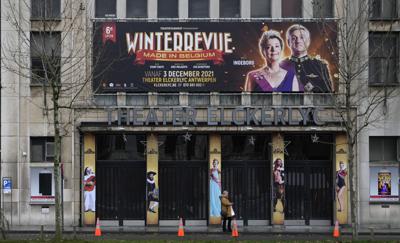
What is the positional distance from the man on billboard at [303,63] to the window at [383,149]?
11.4 ft

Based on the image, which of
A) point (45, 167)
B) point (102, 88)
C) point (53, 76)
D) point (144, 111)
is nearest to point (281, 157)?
point (144, 111)

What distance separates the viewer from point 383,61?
34.5m

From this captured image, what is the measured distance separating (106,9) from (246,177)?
33.7 ft

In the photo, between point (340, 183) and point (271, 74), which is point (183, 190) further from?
point (340, 183)

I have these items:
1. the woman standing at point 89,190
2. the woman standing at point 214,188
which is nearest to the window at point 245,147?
the woman standing at point 214,188

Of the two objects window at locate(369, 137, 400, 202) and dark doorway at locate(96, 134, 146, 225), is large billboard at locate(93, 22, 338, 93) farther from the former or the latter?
window at locate(369, 137, 400, 202)

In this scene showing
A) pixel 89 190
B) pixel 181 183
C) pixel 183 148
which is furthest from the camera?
pixel 183 148

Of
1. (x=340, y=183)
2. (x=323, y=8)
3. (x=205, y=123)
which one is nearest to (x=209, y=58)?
(x=205, y=123)

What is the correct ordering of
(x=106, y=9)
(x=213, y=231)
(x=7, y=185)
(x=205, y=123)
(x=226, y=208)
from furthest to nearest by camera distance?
(x=106, y=9) < (x=7, y=185) < (x=205, y=123) < (x=213, y=231) < (x=226, y=208)

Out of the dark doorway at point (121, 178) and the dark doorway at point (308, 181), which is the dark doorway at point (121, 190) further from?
the dark doorway at point (308, 181)

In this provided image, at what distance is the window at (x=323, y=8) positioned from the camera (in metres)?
34.3

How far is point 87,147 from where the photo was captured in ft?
112

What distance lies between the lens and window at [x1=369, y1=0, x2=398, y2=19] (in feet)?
113

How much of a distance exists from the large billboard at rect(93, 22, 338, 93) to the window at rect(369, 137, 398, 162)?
11.4 feet
